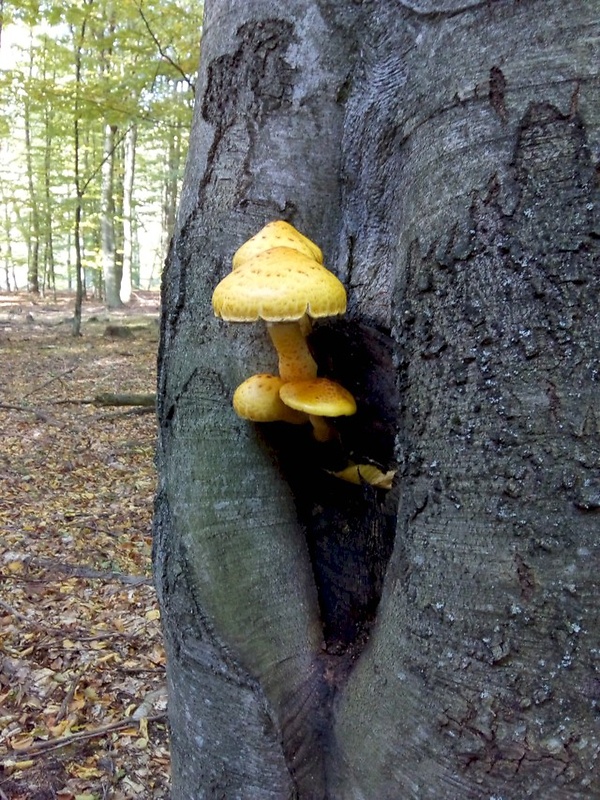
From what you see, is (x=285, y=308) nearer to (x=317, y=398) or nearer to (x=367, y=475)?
(x=317, y=398)

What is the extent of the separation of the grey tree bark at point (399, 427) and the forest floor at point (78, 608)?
1.42 m

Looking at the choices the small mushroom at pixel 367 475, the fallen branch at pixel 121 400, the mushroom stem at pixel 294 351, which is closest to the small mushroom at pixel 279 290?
the mushroom stem at pixel 294 351

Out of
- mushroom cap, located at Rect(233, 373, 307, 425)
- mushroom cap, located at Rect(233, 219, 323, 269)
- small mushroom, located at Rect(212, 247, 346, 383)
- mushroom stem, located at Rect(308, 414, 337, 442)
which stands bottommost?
mushroom stem, located at Rect(308, 414, 337, 442)

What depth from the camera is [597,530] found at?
1.10 m

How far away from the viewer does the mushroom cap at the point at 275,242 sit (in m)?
1.54

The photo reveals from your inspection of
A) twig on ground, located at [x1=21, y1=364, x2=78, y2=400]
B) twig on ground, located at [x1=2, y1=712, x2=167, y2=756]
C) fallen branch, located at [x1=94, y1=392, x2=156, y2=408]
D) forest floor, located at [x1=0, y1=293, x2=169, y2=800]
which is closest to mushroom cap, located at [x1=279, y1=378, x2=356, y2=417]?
forest floor, located at [x1=0, y1=293, x2=169, y2=800]

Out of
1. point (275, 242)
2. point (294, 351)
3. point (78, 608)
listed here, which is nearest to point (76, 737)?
point (78, 608)

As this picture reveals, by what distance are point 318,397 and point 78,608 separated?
3.37m

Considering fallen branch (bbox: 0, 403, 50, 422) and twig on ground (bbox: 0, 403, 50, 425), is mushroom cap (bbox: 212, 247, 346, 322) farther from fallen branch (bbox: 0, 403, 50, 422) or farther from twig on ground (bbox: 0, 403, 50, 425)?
fallen branch (bbox: 0, 403, 50, 422)

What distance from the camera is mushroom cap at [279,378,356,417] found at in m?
1.53

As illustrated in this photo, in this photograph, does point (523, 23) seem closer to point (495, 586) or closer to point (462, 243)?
point (462, 243)

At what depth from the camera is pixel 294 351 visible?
1.68 metres

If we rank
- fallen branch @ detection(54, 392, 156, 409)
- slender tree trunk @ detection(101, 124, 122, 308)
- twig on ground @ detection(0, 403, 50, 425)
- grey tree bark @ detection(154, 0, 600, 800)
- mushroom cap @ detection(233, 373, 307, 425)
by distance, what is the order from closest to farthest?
grey tree bark @ detection(154, 0, 600, 800) < mushroom cap @ detection(233, 373, 307, 425) < twig on ground @ detection(0, 403, 50, 425) < fallen branch @ detection(54, 392, 156, 409) < slender tree trunk @ detection(101, 124, 122, 308)

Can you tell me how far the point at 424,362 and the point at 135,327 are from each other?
16.8 m
